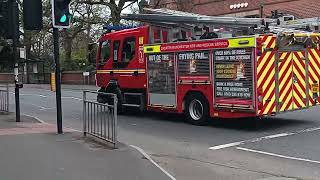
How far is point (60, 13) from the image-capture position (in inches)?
447

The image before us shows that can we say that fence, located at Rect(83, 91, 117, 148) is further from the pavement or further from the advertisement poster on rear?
the advertisement poster on rear

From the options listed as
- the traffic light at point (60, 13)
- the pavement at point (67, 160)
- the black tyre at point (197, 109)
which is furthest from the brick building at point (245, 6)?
the pavement at point (67, 160)

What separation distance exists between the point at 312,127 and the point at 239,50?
8.60 ft

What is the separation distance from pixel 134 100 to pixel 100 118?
19.0 feet

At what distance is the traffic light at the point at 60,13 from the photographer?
11266mm

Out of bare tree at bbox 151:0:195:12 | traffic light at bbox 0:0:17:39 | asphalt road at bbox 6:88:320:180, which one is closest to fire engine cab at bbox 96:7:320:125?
asphalt road at bbox 6:88:320:180

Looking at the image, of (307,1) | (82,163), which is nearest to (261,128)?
(82,163)

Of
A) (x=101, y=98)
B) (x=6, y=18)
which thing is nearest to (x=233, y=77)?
(x=101, y=98)

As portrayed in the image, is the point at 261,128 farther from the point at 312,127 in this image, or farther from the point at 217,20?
the point at 217,20

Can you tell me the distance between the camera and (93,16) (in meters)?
42.3

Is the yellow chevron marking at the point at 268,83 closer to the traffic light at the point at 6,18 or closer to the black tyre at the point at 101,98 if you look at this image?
the black tyre at the point at 101,98

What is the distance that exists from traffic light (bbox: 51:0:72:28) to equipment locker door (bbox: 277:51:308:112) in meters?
5.25

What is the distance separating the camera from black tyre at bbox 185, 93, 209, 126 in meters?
13.9

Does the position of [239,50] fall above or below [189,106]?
above
